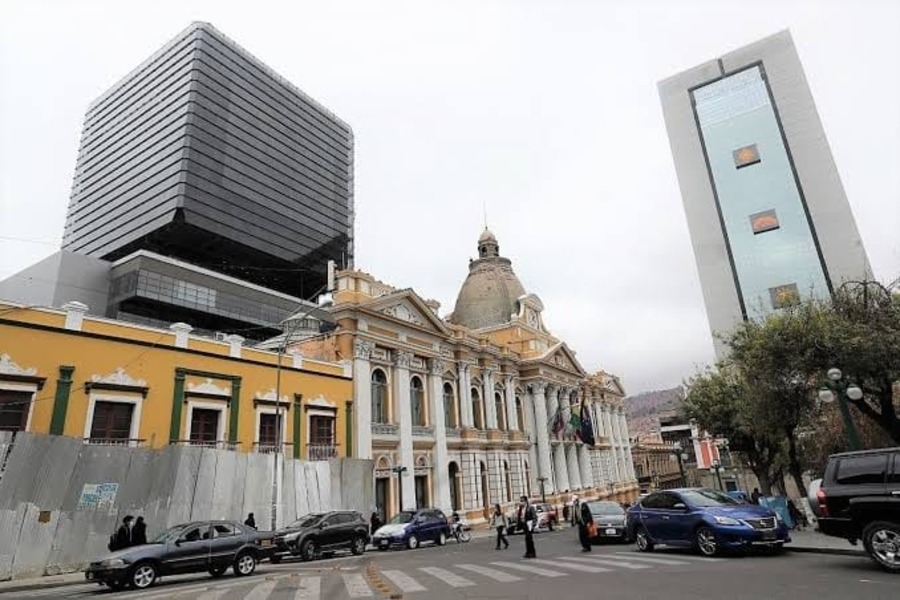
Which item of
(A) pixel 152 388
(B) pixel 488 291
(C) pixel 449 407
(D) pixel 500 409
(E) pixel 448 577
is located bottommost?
(E) pixel 448 577

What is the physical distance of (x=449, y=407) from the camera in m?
35.8

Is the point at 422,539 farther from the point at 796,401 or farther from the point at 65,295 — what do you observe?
the point at 65,295

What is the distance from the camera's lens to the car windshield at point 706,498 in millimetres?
12883

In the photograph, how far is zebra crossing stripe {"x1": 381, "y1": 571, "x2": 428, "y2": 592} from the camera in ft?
30.7

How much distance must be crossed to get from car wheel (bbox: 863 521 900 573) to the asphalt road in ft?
0.67

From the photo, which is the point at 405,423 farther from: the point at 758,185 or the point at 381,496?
the point at 758,185

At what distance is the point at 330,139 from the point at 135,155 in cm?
3562

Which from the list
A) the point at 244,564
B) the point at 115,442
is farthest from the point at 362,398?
the point at 244,564

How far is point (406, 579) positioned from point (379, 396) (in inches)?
777

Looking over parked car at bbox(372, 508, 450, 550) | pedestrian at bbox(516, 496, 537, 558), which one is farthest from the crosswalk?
parked car at bbox(372, 508, 450, 550)

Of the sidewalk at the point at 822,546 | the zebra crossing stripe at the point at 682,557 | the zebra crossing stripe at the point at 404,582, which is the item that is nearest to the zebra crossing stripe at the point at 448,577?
the zebra crossing stripe at the point at 404,582

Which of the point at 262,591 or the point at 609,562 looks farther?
the point at 609,562

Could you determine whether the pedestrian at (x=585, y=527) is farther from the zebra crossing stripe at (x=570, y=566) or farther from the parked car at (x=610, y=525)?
the zebra crossing stripe at (x=570, y=566)

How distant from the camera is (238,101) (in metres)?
93.8
